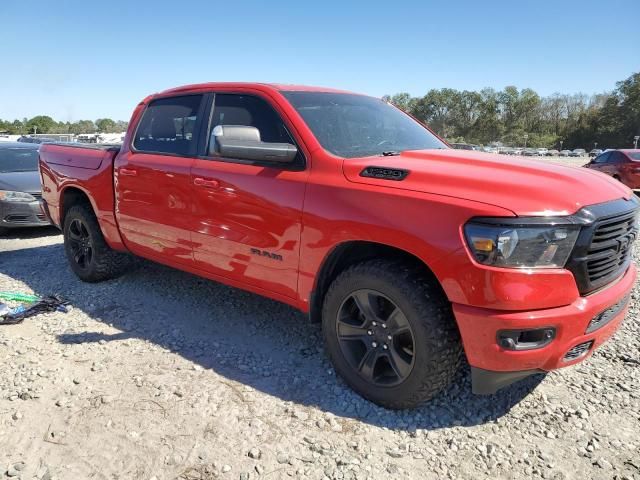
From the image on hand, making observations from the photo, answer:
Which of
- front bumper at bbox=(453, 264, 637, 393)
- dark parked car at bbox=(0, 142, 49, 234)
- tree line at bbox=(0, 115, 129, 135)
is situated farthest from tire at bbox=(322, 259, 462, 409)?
tree line at bbox=(0, 115, 129, 135)

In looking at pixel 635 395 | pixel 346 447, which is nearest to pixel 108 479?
pixel 346 447

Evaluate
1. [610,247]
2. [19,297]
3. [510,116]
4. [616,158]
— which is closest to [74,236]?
[19,297]

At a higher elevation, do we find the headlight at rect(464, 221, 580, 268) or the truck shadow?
the headlight at rect(464, 221, 580, 268)

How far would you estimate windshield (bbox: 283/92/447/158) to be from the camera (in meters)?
3.28

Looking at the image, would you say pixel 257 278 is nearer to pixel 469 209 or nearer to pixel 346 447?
pixel 346 447

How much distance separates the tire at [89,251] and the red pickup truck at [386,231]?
0.80m

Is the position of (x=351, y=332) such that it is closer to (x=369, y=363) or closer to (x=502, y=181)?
(x=369, y=363)

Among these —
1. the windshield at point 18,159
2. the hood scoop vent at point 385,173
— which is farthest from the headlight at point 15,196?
the hood scoop vent at point 385,173

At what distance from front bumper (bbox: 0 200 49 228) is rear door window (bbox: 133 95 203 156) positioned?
3.82m

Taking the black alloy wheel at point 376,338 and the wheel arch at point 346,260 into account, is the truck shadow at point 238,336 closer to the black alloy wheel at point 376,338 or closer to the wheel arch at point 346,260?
the black alloy wheel at point 376,338

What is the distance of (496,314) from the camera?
2361 millimetres

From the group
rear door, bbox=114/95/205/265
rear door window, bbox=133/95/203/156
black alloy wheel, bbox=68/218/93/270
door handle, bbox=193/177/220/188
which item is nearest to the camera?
door handle, bbox=193/177/220/188

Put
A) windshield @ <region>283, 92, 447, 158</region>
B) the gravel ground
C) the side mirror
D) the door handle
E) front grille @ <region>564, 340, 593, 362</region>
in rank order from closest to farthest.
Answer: the gravel ground < front grille @ <region>564, 340, 593, 362</region> < the side mirror < windshield @ <region>283, 92, 447, 158</region> < the door handle

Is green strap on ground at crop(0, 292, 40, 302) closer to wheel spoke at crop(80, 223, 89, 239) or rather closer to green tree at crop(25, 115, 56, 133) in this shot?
wheel spoke at crop(80, 223, 89, 239)
